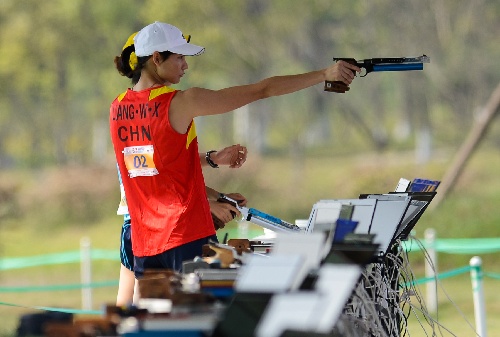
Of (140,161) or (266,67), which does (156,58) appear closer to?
(140,161)

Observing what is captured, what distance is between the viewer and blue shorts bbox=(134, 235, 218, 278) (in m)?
4.25

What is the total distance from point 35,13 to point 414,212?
1990cm

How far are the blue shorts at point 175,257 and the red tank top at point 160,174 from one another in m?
0.02

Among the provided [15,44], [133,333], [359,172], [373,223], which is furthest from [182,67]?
[15,44]

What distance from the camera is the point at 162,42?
14.1 ft

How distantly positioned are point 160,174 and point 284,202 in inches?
651

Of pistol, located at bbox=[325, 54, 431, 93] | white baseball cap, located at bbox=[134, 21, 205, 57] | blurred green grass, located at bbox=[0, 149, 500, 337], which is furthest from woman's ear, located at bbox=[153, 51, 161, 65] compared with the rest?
blurred green grass, located at bbox=[0, 149, 500, 337]

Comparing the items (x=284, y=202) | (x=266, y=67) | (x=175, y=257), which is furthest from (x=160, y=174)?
(x=266, y=67)

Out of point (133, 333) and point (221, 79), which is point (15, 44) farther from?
point (133, 333)

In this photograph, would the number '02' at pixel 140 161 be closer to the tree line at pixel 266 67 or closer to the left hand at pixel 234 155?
the left hand at pixel 234 155

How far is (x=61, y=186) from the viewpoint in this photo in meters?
21.7

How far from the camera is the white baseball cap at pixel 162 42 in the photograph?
4293 millimetres

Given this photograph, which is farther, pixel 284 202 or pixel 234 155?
pixel 284 202

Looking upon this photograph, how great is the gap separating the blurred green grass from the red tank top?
10.8 meters
